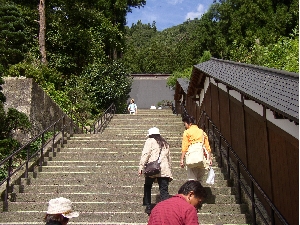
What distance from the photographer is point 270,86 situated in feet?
17.4

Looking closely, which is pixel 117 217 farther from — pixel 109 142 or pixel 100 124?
pixel 100 124

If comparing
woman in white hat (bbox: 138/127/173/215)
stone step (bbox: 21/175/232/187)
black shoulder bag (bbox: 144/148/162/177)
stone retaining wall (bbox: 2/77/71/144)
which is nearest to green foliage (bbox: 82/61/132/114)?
stone retaining wall (bbox: 2/77/71/144)

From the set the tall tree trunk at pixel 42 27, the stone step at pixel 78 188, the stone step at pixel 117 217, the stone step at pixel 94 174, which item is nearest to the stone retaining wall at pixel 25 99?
the stone step at pixel 94 174

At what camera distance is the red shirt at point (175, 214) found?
291cm

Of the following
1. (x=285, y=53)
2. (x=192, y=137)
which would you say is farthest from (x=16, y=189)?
(x=285, y=53)

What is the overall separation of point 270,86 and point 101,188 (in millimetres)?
3673

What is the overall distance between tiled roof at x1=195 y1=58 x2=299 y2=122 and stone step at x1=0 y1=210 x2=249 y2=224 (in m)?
1.92

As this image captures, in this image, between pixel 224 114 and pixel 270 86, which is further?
pixel 224 114

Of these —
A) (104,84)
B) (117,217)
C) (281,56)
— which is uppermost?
(281,56)

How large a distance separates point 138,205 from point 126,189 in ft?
2.98

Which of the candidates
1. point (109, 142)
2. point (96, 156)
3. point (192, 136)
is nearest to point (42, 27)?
point (109, 142)

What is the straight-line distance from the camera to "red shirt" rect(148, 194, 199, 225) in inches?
114

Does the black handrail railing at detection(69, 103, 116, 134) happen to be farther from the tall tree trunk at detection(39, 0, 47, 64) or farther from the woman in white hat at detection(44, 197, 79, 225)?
the woman in white hat at detection(44, 197, 79, 225)

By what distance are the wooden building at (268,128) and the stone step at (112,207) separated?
0.54 meters
